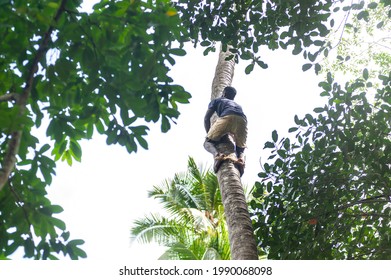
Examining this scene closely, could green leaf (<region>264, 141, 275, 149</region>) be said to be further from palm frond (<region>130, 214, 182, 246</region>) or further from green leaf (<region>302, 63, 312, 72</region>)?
palm frond (<region>130, 214, 182, 246</region>)

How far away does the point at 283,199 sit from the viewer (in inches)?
203

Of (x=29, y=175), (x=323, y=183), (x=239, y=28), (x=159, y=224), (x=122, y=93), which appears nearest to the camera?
(x=122, y=93)

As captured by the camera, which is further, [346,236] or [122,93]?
[346,236]

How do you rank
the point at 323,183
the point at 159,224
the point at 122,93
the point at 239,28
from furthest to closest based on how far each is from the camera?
the point at 159,224, the point at 239,28, the point at 323,183, the point at 122,93

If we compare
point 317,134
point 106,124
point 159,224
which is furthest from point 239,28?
point 159,224

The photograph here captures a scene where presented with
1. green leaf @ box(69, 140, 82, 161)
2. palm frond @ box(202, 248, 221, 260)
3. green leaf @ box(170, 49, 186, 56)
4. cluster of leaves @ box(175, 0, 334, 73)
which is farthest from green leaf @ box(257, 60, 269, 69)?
palm frond @ box(202, 248, 221, 260)

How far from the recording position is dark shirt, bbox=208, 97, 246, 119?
623cm

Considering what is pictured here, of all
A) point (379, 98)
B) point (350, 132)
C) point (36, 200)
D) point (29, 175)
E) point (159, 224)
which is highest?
point (159, 224)

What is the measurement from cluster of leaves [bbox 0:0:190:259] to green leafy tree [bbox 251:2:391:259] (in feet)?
7.20

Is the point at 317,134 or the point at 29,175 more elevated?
the point at 317,134

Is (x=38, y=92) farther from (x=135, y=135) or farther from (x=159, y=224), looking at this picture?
(x=159, y=224)

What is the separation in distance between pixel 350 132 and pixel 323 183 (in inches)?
23.6

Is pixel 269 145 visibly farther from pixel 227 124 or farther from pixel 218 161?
pixel 227 124

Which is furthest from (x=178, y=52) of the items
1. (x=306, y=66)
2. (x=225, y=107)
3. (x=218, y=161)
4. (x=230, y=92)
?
(x=230, y=92)
